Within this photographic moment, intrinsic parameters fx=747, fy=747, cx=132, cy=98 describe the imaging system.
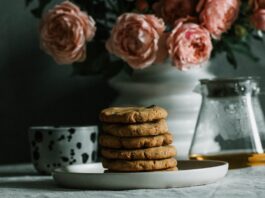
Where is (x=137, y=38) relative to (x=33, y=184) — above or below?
above

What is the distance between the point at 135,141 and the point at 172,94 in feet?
1.25

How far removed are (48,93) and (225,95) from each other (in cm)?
48

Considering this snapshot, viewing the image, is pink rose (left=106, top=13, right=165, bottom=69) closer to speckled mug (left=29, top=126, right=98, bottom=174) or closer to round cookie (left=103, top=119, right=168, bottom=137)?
speckled mug (left=29, top=126, right=98, bottom=174)

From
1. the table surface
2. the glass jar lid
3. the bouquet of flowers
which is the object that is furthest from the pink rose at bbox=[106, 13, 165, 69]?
the table surface

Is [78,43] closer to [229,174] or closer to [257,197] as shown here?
[229,174]

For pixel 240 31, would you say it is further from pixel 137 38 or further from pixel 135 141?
pixel 135 141

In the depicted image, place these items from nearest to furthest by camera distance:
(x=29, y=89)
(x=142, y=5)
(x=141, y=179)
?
(x=141, y=179), (x=142, y=5), (x=29, y=89)

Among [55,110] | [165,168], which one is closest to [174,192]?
[165,168]

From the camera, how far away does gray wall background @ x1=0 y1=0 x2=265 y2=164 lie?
1563 millimetres

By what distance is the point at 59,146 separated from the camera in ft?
3.95

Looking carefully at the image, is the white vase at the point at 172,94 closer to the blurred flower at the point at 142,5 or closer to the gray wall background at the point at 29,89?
the blurred flower at the point at 142,5

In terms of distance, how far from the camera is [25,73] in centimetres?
156

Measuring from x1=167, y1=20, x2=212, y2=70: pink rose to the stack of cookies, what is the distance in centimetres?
25

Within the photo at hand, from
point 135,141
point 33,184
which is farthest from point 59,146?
point 135,141
